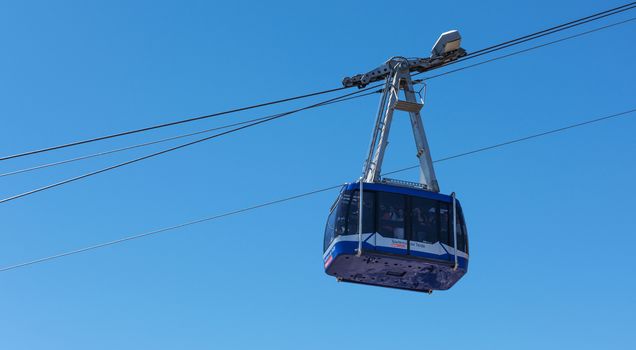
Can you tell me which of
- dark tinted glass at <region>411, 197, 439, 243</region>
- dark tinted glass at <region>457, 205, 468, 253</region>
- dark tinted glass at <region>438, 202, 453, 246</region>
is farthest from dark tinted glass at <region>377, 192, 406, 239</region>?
dark tinted glass at <region>457, 205, 468, 253</region>

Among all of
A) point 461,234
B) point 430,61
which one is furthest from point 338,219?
point 430,61

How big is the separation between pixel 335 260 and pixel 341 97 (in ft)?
20.7

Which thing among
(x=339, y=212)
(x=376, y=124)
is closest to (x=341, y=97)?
(x=376, y=124)

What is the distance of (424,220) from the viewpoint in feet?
85.4

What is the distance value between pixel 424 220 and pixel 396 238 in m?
1.05

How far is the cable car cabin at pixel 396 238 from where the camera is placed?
2531cm

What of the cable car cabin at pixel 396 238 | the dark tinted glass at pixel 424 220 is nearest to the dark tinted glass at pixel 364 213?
the cable car cabin at pixel 396 238

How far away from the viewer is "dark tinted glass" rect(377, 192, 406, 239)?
2555 centimetres

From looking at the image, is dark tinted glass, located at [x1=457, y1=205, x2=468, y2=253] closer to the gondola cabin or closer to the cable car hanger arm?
the gondola cabin

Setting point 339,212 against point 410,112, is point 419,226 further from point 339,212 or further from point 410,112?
point 410,112

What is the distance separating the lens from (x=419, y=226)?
1017 inches

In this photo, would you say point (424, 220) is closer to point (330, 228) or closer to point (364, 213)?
point (364, 213)

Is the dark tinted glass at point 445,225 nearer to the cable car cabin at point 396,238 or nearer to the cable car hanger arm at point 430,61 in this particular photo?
the cable car cabin at point 396,238

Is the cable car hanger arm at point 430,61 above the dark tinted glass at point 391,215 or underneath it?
above
